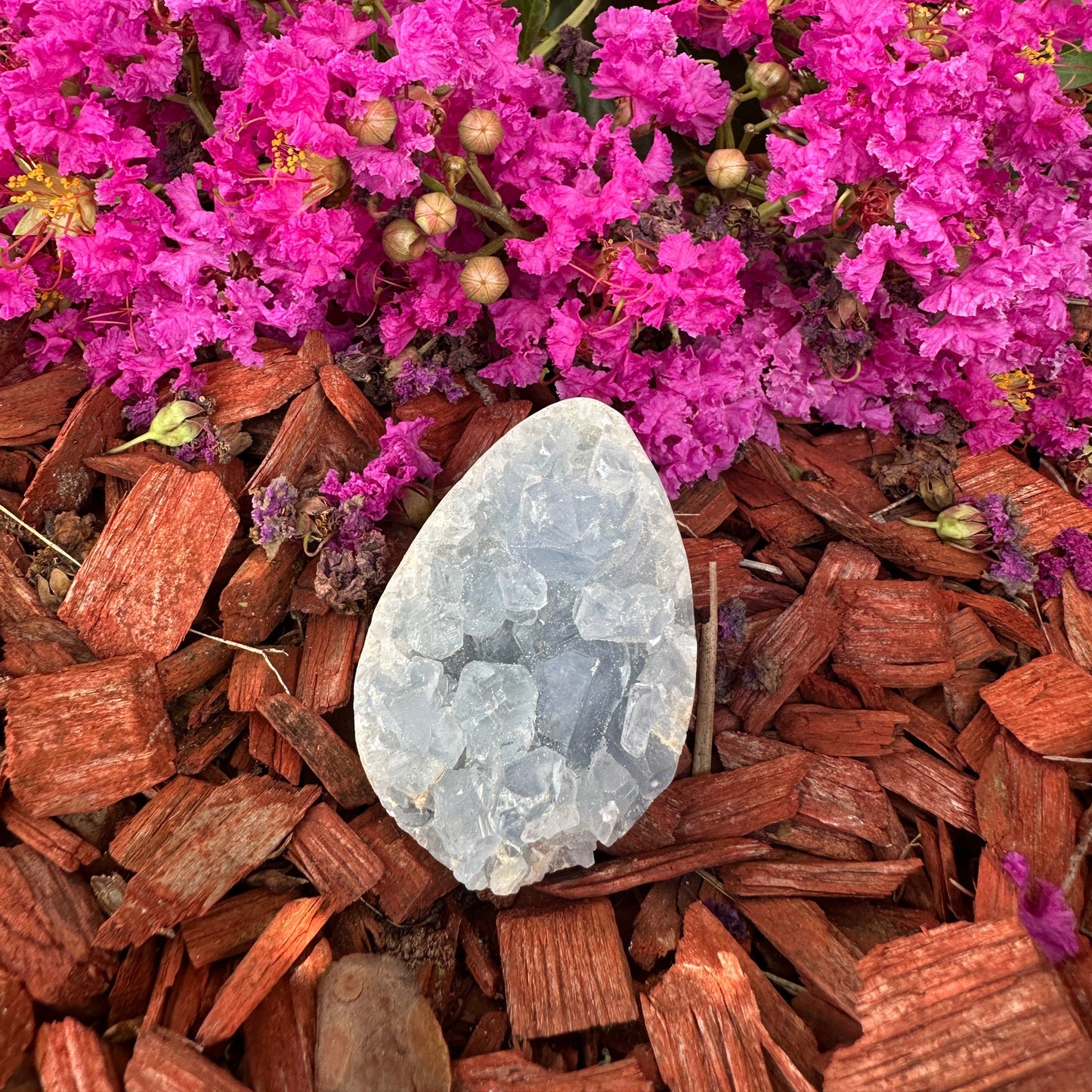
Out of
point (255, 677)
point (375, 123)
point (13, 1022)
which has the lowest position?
point (13, 1022)

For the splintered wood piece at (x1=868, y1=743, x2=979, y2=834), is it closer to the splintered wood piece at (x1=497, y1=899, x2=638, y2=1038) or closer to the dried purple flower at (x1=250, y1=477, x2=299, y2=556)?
the splintered wood piece at (x1=497, y1=899, x2=638, y2=1038)

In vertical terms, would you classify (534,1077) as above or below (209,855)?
below

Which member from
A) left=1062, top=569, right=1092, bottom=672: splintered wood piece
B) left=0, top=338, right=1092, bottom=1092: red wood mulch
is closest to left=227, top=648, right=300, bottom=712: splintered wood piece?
left=0, top=338, right=1092, bottom=1092: red wood mulch

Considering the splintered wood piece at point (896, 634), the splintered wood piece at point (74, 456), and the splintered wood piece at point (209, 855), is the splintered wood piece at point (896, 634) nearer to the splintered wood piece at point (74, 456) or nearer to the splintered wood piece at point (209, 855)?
the splintered wood piece at point (209, 855)

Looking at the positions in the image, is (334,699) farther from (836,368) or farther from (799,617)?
(836,368)

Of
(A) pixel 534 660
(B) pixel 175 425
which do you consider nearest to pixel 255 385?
(B) pixel 175 425

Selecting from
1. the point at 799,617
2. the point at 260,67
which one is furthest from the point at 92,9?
the point at 799,617

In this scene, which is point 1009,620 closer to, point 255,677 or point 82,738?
point 255,677
